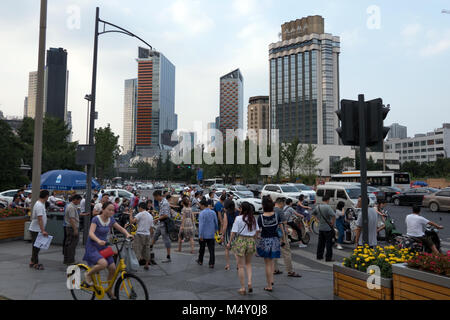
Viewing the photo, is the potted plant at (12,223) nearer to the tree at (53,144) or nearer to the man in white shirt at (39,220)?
the man in white shirt at (39,220)

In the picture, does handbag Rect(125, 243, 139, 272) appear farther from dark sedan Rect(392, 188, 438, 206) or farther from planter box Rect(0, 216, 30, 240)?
dark sedan Rect(392, 188, 438, 206)

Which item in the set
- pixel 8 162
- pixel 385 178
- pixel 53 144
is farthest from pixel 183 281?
pixel 53 144

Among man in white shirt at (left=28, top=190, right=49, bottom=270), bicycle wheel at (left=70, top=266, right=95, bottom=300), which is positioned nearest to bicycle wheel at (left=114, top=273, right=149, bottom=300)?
bicycle wheel at (left=70, top=266, right=95, bottom=300)

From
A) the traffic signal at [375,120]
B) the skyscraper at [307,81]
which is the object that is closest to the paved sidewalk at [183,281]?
the traffic signal at [375,120]

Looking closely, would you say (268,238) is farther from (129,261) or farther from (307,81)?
(307,81)

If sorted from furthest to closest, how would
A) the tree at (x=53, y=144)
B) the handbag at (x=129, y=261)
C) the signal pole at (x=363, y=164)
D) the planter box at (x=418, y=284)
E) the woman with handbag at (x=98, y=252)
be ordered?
the tree at (x=53, y=144) → the handbag at (x=129, y=261) → the woman with handbag at (x=98, y=252) → the signal pole at (x=363, y=164) → the planter box at (x=418, y=284)

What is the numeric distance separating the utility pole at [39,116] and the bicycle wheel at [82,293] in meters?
6.71

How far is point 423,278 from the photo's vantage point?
428 centimetres

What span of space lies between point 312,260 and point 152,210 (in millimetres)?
7428

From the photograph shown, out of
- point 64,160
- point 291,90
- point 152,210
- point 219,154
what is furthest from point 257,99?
point 152,210

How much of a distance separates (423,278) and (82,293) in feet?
17.4

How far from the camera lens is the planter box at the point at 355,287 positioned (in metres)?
4.76

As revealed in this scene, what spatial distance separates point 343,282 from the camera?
5.42m
